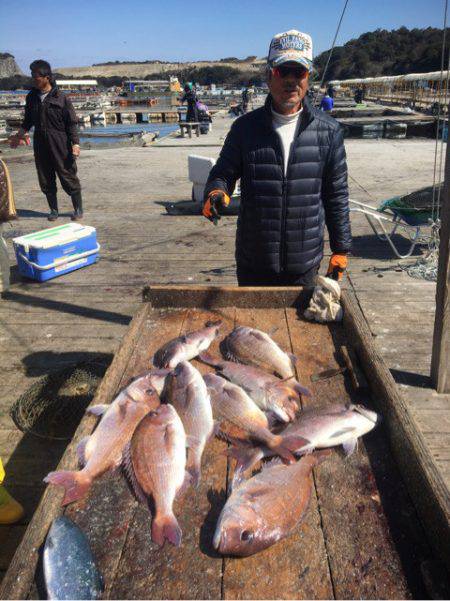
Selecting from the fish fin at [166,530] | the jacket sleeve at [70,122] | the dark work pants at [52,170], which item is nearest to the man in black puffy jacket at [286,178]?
the fish fin at [166,530]

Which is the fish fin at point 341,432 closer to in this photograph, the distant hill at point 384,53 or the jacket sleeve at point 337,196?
the jacket sleeve at point 337,196

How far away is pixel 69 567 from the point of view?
4.43ft

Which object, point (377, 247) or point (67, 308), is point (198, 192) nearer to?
point (377, 247)

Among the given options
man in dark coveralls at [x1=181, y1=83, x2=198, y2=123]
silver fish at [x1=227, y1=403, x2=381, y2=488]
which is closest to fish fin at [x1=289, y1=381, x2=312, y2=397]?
silver fish at [x1=227, y1=403, x2=381, y2=488]

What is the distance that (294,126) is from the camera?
2990 millimetres

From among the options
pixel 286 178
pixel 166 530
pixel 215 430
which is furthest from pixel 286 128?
pixel 166 530

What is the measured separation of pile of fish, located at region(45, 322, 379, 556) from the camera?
1510mm

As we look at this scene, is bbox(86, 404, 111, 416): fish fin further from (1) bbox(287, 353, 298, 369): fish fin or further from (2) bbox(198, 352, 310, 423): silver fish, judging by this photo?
(1) bbox(287, 353, 298, 369): fish fin

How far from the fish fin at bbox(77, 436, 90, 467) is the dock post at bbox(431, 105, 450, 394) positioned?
9.30 feet

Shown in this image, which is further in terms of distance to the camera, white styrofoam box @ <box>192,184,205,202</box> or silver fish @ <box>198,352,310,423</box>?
white styrofoam box @ <box>192,184,205,202</box>

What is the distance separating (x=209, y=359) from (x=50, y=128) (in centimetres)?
635

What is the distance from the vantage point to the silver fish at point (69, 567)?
51.9 inches

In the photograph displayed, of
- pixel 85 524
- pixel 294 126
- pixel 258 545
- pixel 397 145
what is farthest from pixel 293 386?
pixel 397 145

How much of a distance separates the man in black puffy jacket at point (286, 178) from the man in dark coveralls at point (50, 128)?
520 cm
